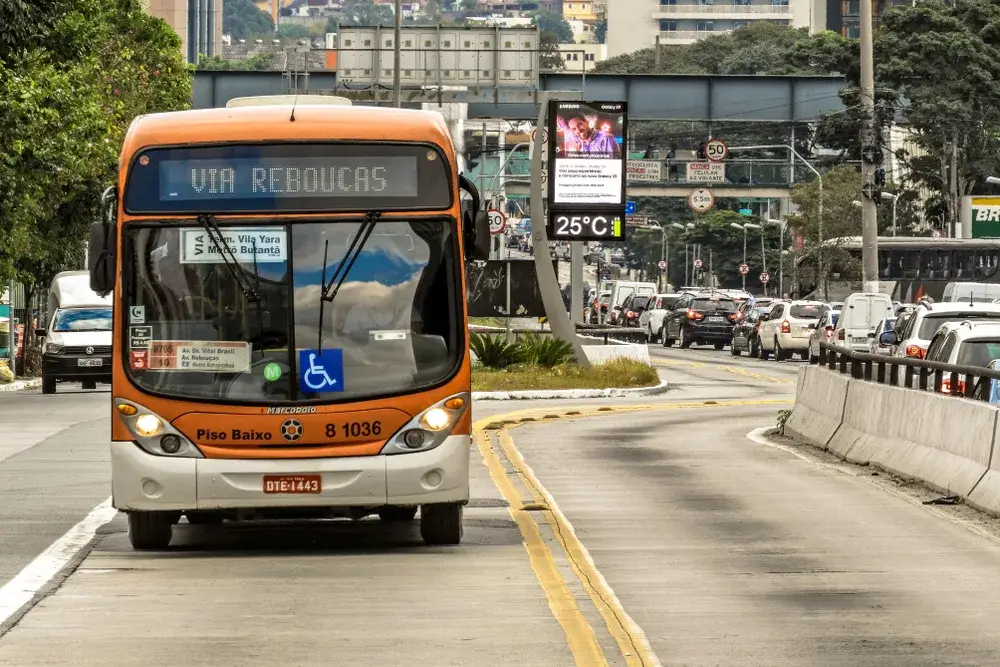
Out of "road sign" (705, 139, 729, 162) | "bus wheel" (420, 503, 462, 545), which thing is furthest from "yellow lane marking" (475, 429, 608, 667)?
"road sign" (705, 139, 729, 162)

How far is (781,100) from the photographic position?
8306 cm

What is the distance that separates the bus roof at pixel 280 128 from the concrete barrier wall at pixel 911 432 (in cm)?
548

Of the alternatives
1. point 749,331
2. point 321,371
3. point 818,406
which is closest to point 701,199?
point 749,331

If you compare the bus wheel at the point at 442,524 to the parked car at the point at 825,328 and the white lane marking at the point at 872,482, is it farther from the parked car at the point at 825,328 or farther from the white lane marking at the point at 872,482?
the parked car at the point at 825,328

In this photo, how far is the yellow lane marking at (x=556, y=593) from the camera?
9133 mm

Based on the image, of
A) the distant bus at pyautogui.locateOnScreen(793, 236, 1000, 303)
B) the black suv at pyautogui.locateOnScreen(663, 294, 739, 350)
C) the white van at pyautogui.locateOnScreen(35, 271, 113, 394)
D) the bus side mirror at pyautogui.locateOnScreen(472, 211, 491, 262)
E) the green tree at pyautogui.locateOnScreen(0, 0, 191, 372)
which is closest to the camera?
the bus side mirror at pyautogui.locateOnScreen(472, 211, 491, 262)

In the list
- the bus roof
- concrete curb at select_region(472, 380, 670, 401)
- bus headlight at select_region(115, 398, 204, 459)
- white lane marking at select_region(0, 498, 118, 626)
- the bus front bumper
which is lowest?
concrete curb at select_region(472, 380, 670, 401)

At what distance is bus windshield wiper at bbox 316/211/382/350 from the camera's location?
1311 centimetres

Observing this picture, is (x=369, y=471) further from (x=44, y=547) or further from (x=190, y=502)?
(x=44, y=547)

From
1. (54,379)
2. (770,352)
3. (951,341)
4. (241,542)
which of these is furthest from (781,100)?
(241,542)

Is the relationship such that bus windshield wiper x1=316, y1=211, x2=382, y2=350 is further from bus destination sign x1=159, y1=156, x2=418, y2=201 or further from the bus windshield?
bus destination sign x1=159, y1=156, x2=418, y2=201

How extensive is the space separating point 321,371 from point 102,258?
1603mm

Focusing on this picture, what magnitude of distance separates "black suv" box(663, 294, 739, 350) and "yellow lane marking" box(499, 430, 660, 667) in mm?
48521

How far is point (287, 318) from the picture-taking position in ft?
43.0
